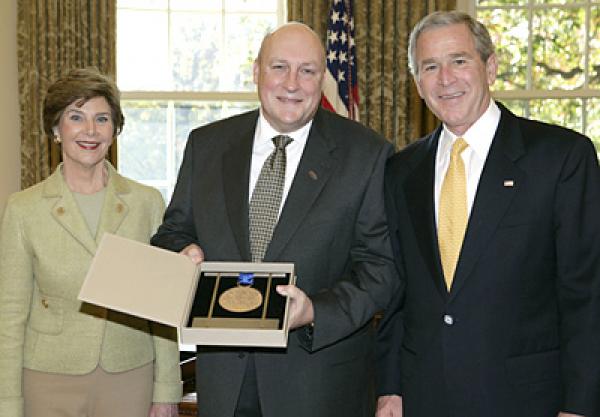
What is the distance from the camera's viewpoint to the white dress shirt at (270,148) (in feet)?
8.38

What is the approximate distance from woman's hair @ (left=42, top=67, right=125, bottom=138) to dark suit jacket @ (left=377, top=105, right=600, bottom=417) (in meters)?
1.19

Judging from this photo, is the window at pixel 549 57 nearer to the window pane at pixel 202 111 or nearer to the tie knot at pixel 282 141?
the window pane at pixel 202 111

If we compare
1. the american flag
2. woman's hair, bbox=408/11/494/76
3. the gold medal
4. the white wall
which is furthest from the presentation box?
the white wall

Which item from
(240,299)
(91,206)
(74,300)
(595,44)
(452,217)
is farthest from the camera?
(595,44)

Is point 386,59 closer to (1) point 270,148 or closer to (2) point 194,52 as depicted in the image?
(2) point 194,52

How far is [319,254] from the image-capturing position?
246cm

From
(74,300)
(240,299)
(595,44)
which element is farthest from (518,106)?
(240,299)

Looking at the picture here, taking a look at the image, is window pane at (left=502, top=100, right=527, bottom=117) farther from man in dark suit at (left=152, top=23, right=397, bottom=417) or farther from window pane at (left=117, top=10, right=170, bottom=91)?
man in dark suit at (left=152, top=23, right=397, bottom=417)

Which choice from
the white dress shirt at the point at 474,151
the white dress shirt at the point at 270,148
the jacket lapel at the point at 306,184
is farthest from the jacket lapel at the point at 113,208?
the white dress shirt at the point at 474,151

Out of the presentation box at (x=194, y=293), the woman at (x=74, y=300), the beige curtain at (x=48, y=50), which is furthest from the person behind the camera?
the beige curtain at (x=48, y=50)

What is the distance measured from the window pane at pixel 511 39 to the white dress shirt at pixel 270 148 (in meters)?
4.75

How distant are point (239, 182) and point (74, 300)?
0.69 meters

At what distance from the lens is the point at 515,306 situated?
2.31 meters

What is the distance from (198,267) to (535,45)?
5.37 m
